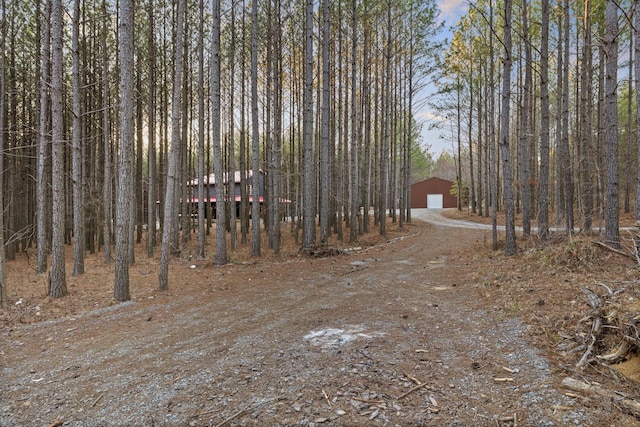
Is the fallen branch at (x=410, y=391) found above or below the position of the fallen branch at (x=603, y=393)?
below

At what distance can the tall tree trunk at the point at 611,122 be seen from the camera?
628 cm

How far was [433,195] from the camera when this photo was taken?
38.8 m

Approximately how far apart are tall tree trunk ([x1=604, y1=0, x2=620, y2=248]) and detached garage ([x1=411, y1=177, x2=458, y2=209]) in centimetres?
3236

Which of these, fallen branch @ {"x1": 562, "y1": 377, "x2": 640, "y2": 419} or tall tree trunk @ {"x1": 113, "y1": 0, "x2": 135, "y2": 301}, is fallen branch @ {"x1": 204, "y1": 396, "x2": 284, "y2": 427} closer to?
fallen branch @ {"x1": 562, "y1": 377, "x2": 640, "y2": 419}

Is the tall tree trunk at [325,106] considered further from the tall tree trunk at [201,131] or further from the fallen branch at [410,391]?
the fallen branch at [410,391]

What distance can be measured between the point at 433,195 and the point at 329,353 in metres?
37.8

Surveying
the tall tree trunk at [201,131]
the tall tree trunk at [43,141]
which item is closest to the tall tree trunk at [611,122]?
the tall tree trunk at [201,131]

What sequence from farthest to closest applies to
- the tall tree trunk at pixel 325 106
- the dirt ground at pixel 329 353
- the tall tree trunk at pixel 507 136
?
the tall tree trunk at pixel 325 106 < the tall tree trunk at pixel 507 136 < the dirt ground at pixel 329 353

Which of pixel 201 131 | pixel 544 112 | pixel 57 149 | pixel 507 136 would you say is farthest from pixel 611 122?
pixel 57 149

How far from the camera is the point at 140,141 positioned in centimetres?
1422

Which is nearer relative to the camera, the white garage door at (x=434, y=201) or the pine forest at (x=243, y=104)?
the pine forest at (x=243, y=104)

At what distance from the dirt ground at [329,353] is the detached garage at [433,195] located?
1281 inches

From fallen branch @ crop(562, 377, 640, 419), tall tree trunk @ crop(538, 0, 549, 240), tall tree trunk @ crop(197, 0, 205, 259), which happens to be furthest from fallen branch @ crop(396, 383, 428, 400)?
tall tree trunk @ crop(197, 0, 205, 259)

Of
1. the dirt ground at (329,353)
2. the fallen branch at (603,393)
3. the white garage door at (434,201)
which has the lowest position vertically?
the dirt ground at (329,353)
